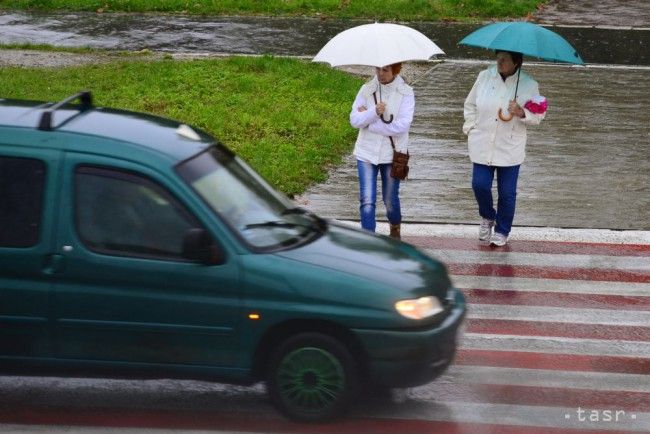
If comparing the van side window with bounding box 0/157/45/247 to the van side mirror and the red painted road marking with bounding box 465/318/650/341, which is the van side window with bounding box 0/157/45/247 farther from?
the red painted road marking with bounding box 465/318/650/341

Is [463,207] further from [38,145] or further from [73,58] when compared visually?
[73,58]

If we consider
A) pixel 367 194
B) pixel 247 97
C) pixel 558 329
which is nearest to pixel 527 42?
pixel 367 194

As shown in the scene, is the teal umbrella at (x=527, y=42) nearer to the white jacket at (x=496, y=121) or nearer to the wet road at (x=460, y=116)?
the white jacket at (x=496, y=121)

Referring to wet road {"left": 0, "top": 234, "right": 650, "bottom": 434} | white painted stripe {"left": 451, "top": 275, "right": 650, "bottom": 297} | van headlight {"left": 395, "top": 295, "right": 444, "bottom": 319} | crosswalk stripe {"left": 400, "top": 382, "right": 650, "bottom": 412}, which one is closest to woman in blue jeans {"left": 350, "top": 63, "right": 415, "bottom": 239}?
white painted stripe {"left": 451, "top": 275, "right": 650, "bottom": 297}

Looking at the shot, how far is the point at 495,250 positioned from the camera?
1124cm

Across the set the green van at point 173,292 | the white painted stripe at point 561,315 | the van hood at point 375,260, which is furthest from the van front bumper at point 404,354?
the white painted stripe at point 561,315

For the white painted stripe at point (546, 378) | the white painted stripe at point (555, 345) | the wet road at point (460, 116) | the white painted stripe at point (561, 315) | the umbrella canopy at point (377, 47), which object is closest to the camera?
the white painted stripe at point (546, 378)

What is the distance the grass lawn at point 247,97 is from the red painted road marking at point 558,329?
3922mm

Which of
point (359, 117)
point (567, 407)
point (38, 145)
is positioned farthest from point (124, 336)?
point (359, 117)

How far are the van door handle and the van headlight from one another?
1.95 m

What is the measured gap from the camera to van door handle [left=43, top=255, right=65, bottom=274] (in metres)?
7.19

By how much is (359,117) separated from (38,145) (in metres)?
3.58

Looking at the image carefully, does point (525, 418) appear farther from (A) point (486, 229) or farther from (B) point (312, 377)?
(A) point (486, 229)

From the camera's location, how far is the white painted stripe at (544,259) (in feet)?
35.5
